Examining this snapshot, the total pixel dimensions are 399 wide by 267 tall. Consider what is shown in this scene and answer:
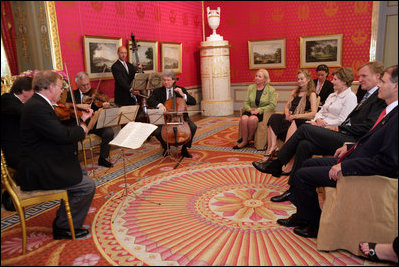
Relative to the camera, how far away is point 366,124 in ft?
11.2

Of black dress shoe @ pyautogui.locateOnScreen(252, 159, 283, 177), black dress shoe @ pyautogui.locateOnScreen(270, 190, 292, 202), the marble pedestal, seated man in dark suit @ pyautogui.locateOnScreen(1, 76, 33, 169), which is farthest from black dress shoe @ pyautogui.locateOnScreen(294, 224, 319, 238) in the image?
the marble pedestal

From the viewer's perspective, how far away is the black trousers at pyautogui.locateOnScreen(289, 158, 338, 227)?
276 cm

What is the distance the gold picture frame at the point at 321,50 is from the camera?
884 centimetres

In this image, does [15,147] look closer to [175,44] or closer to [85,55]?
[85,55]

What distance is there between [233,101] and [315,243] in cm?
819

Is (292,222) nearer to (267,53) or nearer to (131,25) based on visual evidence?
(131,25)

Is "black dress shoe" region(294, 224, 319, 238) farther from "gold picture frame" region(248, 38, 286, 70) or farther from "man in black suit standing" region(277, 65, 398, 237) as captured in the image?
"gold picture frame" region(248, 38, 286, 70)

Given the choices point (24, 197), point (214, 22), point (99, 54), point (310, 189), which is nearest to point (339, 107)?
point (310, 189)

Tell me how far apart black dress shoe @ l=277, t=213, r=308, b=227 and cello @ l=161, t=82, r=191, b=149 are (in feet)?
7.88

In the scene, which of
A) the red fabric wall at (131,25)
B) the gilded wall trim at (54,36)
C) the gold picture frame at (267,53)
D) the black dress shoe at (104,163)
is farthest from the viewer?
the gold picture frame at (267,53)

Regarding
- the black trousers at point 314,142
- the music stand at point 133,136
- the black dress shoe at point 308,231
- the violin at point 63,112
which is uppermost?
the violin at point 63,112

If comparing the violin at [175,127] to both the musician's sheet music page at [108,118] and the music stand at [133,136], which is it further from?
Answer: the music stand at [133,136]

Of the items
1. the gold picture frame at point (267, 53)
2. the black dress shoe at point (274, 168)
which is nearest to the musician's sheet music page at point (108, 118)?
the black dress shoe at point (274, 168)

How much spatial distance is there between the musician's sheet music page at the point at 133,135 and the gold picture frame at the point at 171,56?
16.7 feet
